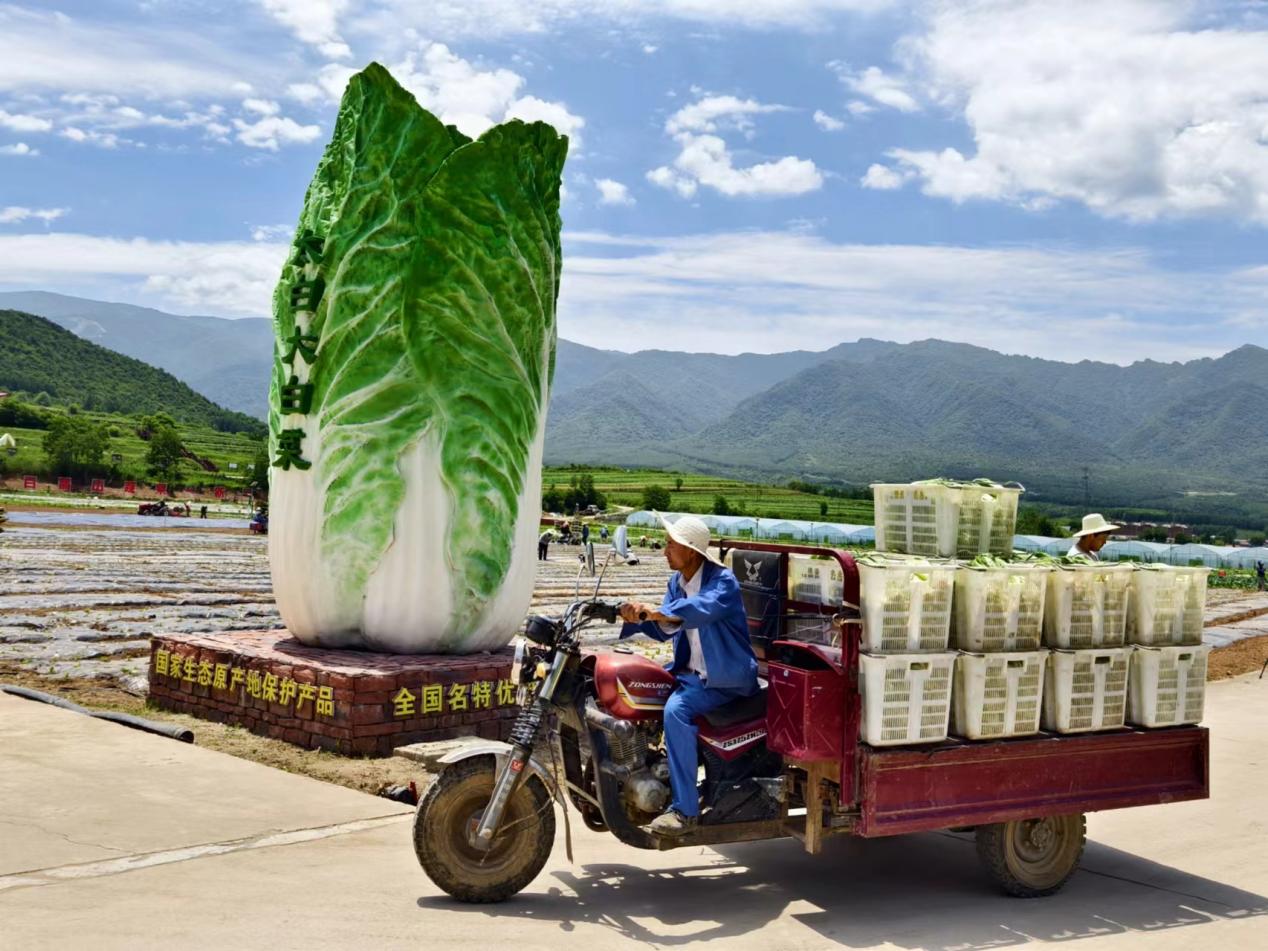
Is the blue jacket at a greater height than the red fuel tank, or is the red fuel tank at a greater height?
the blue jacket

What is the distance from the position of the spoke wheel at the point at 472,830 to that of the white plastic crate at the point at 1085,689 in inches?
112

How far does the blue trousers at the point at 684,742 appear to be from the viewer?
6355 mm

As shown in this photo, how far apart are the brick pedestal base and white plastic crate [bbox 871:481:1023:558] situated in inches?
161

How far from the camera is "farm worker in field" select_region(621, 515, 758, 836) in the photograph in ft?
20.9

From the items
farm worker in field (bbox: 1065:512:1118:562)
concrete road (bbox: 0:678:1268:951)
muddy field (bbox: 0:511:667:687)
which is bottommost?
muddy field (bbox: 0:511:667:687)

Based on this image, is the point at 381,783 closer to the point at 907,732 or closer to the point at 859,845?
the point at 859,845

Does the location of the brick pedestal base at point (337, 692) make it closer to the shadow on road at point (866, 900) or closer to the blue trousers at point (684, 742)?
the shadow on road at point (866, 900)

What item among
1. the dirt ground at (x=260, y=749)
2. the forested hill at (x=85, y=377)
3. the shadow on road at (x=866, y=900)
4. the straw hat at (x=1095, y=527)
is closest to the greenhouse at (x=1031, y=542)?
the dirt ground at (x=260, y=749)

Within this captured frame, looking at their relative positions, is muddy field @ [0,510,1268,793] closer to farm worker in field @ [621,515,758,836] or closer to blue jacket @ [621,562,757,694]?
farm worker in field @ [621,515,758,836]

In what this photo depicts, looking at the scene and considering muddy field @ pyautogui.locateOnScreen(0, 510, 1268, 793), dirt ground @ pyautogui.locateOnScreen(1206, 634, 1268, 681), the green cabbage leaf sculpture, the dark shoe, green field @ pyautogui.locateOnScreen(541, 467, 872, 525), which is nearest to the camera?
the dark shoe

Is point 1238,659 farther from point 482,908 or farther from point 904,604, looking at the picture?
point 482,908

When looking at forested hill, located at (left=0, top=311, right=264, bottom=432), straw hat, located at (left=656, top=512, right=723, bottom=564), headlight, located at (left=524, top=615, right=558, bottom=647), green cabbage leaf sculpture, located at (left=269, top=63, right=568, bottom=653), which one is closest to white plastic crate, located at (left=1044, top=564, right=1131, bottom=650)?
straw hat, located at (left=656, top=512, right=723, bottom=564)

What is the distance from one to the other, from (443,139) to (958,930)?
7583mm

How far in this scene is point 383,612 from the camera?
34.4 feet
